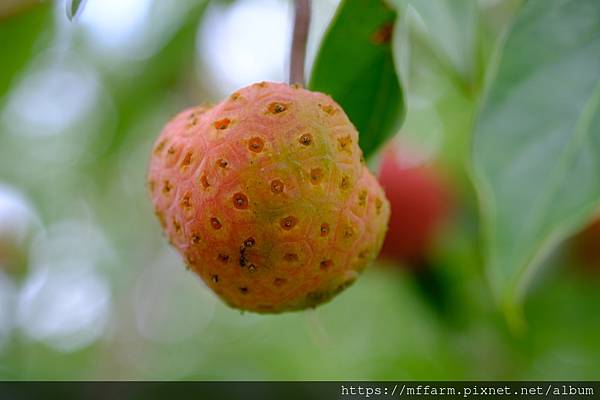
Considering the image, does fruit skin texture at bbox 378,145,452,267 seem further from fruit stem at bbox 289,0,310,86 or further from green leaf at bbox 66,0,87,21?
green leaf at bbox 66,0,87,21

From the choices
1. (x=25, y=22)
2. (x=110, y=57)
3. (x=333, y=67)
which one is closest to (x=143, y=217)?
(x=110, y=57)

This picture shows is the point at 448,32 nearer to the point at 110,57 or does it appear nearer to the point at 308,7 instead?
the point at 308,7

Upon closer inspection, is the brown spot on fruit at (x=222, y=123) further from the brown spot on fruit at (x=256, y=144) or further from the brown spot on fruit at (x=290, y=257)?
the brown spot on fruit at (x=290, y=257)

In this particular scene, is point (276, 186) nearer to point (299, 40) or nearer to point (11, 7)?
point (299, 40)

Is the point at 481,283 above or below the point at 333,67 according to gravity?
below

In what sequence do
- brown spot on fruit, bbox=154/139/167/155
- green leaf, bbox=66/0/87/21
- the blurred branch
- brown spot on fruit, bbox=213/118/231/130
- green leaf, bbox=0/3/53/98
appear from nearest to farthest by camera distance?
green leaf, bbox=66/0/87/21 < brown spot on fruit, bbox=213/118/231/130 < brown spot on fruit, bbox=154/139/167/155 < the blurred branch < green leaf, bbox=0/3/53/98

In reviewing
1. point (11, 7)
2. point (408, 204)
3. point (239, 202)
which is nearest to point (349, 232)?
point (239, 202)

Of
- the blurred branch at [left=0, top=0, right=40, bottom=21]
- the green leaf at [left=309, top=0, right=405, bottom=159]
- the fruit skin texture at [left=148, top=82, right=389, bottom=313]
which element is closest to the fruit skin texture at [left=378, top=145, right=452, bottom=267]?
the green leaf at [left=309, top=0, right=405, bottom=159]
